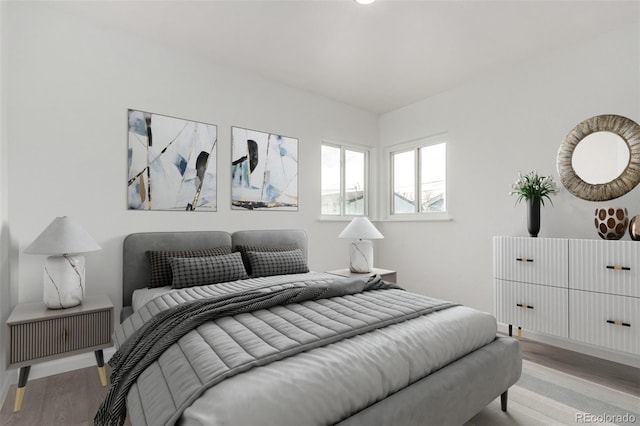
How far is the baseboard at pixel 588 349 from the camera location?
8.27ft

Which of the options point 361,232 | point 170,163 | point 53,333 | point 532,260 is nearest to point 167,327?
point 53,333

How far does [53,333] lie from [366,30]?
3.05m

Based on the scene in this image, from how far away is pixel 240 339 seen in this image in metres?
1.31

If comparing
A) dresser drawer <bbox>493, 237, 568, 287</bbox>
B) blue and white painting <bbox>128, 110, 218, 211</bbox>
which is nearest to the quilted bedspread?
blue and white painting <bbox>128, 110, 218, 211</bbox>

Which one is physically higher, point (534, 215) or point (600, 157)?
point (600, 157)

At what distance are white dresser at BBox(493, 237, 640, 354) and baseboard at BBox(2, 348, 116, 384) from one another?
3434mm

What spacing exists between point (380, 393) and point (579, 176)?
2.64 meters

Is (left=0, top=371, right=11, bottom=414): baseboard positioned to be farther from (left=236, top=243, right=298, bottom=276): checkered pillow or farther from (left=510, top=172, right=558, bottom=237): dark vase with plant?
(left=510, top=172, right=558, bottom=237): dark vase with plant

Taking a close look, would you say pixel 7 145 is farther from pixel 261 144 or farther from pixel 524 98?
pixel 524 98

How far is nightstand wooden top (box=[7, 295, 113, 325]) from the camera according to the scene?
6.30ft

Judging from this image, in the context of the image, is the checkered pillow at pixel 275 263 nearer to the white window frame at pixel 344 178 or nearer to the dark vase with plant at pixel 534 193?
the white window frame at pixel 344 178

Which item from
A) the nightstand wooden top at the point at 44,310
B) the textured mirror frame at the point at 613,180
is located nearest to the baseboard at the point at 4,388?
the nightstand wooden top at the point at 44,310

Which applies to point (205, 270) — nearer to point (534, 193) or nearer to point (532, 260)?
point (532, 260)

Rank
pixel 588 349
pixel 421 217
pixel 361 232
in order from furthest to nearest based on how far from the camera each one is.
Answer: pixel 421 217
pixel 361 232
pixel 588 349
